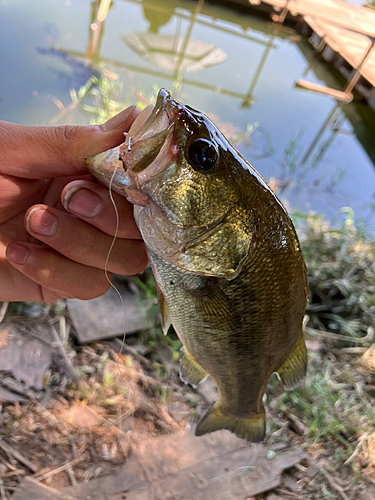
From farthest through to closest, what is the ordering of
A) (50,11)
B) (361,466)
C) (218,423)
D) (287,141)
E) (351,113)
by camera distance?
1. (351,113)
2. (50,11)
3. (287,141)
4. (361,466)
5. (218,423)

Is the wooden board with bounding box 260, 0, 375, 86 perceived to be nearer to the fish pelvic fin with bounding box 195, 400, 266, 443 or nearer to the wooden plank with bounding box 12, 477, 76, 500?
the fish pelvic fin with bounding box 195, 400, 266, 443

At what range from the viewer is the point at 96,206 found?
1223 millimetres

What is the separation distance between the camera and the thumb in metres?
1.18

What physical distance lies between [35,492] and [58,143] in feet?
5.46

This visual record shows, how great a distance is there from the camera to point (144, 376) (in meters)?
2.43

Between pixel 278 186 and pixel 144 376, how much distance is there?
11.8 feet

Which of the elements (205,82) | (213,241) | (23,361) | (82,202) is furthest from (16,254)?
(205,82)

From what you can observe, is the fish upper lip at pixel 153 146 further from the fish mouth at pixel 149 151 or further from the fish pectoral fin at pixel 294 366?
the fish pectoral fin at pixel 294 366

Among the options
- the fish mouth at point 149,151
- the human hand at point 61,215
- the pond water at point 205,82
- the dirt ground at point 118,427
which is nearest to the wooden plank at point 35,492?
the dirt ground at point 118,427

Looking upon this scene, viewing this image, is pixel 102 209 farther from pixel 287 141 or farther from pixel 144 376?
pixel 287 141

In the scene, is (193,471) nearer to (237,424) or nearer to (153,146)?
(237,424)

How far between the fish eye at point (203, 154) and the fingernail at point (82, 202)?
39 cm

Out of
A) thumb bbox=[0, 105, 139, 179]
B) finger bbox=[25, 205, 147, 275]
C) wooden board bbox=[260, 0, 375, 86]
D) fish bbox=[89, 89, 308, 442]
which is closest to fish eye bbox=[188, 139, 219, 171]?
fish bbox=[89, 89, 308, 442]

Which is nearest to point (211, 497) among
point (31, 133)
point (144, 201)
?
point (144, 201)
